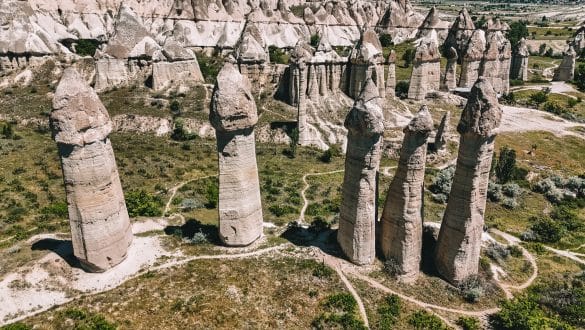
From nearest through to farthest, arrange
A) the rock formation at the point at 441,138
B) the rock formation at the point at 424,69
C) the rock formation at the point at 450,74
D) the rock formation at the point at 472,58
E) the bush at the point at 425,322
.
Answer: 1. the bush at the point at 425,322
2. the rock formation at the point at 441,138
3. the rock formation at the point at 424,69
4. the rock formation at the point at 472,58
5. the rock formation at the point at 450,74

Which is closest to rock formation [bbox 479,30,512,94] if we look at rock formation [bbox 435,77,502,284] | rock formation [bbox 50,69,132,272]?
rock formation [bbox 435,77,502,284]

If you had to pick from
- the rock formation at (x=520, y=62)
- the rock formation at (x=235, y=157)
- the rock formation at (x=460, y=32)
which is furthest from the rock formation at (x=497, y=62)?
the rock formation at (x=235, y=157)

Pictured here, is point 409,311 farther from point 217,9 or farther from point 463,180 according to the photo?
point 217,9

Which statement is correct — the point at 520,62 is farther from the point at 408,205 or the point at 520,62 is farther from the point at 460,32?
the point at 408,205

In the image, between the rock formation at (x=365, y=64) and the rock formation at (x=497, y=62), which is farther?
the rock formation at (x=497, y=62)

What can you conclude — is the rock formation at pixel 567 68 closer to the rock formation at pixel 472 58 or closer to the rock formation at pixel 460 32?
the rock formation at pixel 460 32

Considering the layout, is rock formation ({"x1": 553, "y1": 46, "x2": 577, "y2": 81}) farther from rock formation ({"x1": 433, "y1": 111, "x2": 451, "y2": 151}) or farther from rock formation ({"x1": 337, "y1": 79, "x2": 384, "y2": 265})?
rock formation ({"x1": 337, "y1": 79, "x2": 384, "y2": 265})

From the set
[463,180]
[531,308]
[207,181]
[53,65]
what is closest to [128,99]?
[53,65]
